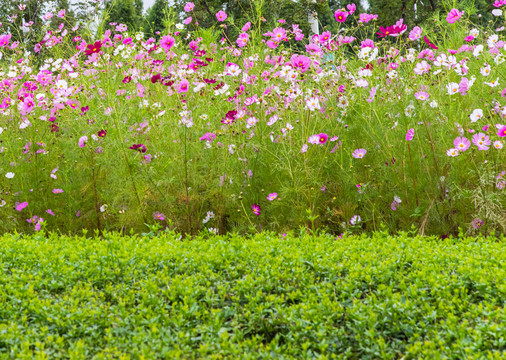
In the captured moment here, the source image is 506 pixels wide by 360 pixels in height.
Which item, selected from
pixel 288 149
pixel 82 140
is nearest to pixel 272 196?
pixel 288 149

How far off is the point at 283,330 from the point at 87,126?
9.88ft

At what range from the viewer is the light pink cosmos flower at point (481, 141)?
3779 mm

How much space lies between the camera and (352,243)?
340cm

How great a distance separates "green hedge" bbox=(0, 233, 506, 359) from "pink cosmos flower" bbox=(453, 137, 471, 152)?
795 millimetres

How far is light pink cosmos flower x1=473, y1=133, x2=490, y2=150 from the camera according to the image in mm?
3779

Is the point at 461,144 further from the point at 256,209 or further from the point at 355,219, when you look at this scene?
the point at 256,209

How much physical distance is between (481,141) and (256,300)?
2128mm

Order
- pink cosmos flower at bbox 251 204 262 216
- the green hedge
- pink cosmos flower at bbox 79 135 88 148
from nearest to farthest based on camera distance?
the green hedge → pink cosmos flower at bbox 251 204 262 216 → pink cosmos flower at bbox 79 135 88 148

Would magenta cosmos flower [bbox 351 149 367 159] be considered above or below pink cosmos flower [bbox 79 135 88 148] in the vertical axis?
below

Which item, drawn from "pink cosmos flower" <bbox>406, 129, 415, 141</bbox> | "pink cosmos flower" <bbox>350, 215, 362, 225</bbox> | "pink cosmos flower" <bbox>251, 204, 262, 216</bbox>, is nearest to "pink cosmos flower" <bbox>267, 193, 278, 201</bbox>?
"pink cosmos flower" <bbox>251, 204, 262, 216</bbox>

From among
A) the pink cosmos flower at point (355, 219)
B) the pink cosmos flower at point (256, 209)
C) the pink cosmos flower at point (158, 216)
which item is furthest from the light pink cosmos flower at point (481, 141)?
the pink cosmos flower at point (158, 216)

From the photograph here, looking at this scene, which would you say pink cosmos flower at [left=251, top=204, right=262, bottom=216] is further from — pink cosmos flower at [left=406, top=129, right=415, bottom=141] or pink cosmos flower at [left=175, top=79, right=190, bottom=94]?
pink cosmos flower at [left=406, top=129, right=415, bottom=141]

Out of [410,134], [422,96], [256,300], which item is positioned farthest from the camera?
[422,96]

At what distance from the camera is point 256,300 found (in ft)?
8.77
